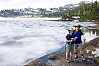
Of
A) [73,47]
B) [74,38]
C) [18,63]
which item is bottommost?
[18,63]

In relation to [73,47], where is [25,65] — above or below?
below

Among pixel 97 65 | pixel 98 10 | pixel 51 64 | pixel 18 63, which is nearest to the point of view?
pixel 97 65

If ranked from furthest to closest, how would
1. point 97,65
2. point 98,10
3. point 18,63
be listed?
1. point 98,10
2. point 18,63
3. point 97,65

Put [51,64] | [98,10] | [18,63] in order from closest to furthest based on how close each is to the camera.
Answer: [51,64] < [18,63] < [98,10]

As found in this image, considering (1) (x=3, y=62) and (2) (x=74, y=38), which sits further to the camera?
(1) (x=3, y=62)

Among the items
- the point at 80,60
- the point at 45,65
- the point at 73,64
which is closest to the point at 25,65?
the point at 45,65

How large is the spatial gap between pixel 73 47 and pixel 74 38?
0.59 metres

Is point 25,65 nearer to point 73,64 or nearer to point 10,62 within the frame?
point 10,62

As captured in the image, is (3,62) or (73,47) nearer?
(73,47)

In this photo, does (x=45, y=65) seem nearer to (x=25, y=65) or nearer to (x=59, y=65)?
(x=59, y=65)

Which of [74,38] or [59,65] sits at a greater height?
[74,38]

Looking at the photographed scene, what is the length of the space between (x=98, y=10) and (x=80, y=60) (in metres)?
118

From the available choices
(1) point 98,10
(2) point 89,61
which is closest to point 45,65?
(2) point 89,61

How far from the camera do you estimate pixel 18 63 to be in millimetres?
8578
